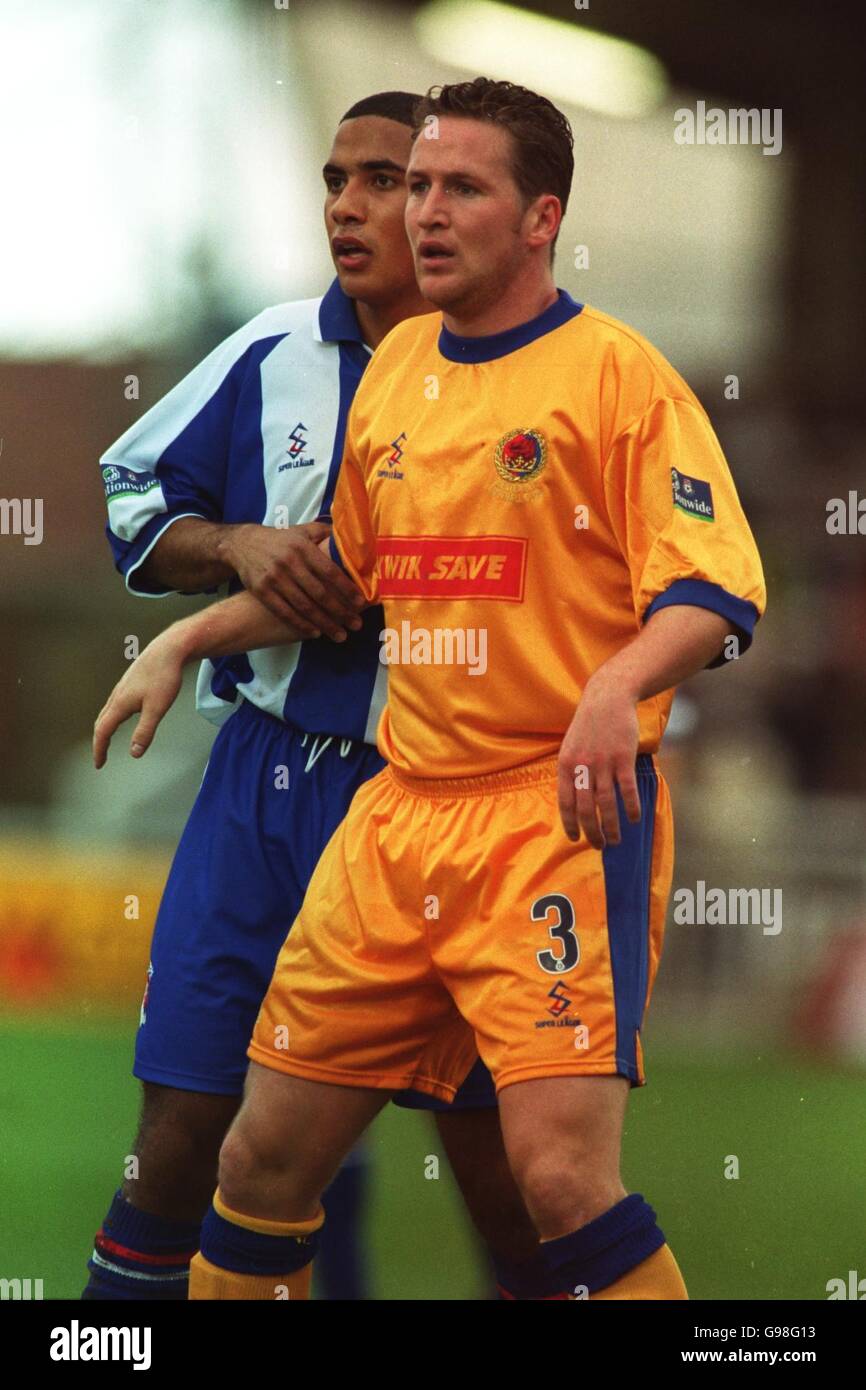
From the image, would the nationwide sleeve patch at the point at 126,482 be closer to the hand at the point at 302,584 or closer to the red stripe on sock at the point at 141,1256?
the hand at the point at 302,584

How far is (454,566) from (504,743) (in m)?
0.25

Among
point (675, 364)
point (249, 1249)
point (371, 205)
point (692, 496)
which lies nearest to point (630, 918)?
point (692, 496)

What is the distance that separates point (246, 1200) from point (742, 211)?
8562 millimetres

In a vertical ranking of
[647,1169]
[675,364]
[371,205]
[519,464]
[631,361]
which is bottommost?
[647,1169]

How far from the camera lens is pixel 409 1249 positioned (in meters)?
4.86

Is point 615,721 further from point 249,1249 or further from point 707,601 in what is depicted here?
point 249,1249

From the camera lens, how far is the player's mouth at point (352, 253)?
309cm

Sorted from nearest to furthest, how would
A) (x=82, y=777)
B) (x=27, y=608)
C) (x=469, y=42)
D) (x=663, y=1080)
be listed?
1. (x=469, y=42)
2. (x=663, y=1080)
3. (x=82, y=777)
4. (x=27, y=608)

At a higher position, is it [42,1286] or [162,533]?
[162,533]

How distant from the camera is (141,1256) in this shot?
3.15m

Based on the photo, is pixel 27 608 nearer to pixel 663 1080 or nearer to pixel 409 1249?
pixel 663 1080

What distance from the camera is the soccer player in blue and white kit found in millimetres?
3072
